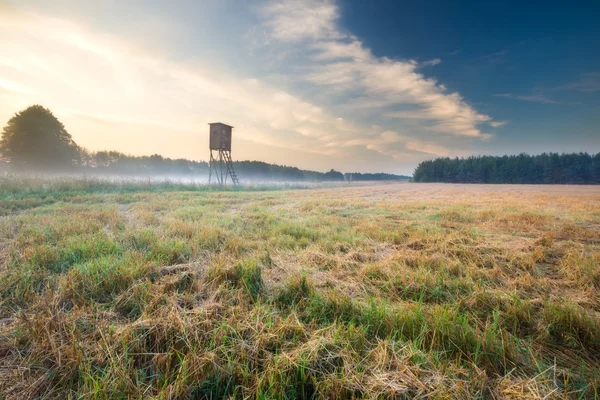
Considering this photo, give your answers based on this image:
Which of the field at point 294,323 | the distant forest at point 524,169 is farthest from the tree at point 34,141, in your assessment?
the distant forest at point 524,169

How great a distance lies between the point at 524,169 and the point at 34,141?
122m

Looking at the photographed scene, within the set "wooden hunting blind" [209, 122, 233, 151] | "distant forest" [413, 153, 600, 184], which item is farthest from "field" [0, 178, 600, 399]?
"distant forest" [413, 153, 600, 184]

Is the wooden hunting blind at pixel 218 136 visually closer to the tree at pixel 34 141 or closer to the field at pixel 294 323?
the field at pixel 294 323

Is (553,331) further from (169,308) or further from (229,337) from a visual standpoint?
(169,308)

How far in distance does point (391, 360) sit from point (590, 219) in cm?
1092

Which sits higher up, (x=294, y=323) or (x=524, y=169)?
(x=524, y=169)

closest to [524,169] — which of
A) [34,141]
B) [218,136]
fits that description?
[218,136]

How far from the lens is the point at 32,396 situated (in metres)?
1.40

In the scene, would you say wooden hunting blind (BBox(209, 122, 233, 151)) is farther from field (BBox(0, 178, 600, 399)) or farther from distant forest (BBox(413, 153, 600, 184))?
distant forest (BBox(413, 153, 600, 184))

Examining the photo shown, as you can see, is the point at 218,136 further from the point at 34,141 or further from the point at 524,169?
the point at 524,169

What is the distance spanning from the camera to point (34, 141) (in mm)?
39062

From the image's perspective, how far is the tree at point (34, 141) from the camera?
125 feet

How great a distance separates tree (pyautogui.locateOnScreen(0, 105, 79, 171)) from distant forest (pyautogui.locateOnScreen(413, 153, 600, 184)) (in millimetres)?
107666

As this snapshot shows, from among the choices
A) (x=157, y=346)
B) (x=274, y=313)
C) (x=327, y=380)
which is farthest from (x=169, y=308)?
(x=327, y=380)
